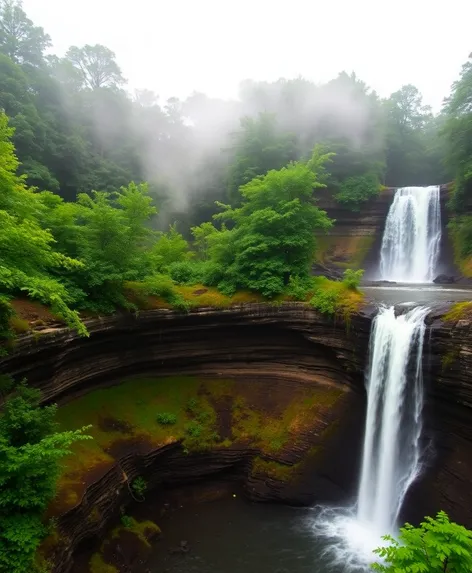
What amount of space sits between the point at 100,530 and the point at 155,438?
340 cm

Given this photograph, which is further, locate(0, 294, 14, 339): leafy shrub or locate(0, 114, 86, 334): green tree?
locate(0, 294, 14, 339): leafy shrub

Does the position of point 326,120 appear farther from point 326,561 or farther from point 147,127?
point 326,561

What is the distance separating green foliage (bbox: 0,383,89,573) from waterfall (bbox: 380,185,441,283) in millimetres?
23545

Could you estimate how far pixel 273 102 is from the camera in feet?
141

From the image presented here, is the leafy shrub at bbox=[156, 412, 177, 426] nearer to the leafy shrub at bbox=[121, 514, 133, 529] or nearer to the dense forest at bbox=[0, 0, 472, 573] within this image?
the leafy shrub at bbox=[121, 514, 133, 529]

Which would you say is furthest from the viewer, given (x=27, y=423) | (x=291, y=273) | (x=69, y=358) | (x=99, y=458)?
(x=291, y=273)

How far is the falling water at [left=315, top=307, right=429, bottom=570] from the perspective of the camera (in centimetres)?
1203

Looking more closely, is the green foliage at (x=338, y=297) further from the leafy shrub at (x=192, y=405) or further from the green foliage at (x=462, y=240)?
the green foliage at (x=462, y=240)

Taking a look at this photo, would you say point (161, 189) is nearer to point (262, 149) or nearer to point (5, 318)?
point (262, 149)

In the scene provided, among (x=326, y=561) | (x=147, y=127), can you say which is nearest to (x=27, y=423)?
(x=326, y=561)

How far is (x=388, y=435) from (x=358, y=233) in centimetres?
2051

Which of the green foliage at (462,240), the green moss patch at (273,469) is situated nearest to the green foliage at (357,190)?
the green foliage at (462,240)

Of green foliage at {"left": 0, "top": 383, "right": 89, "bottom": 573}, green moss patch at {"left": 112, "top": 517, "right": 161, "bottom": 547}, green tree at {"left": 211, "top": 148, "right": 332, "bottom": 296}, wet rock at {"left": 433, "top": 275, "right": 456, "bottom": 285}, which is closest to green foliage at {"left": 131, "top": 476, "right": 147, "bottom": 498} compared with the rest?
green moss patch at {"left": 112, "top": 517, "right": 161, "bottom": 547}

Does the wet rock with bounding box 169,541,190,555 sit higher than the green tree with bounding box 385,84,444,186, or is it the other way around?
the green tree with bounding box 385,84,444,186
